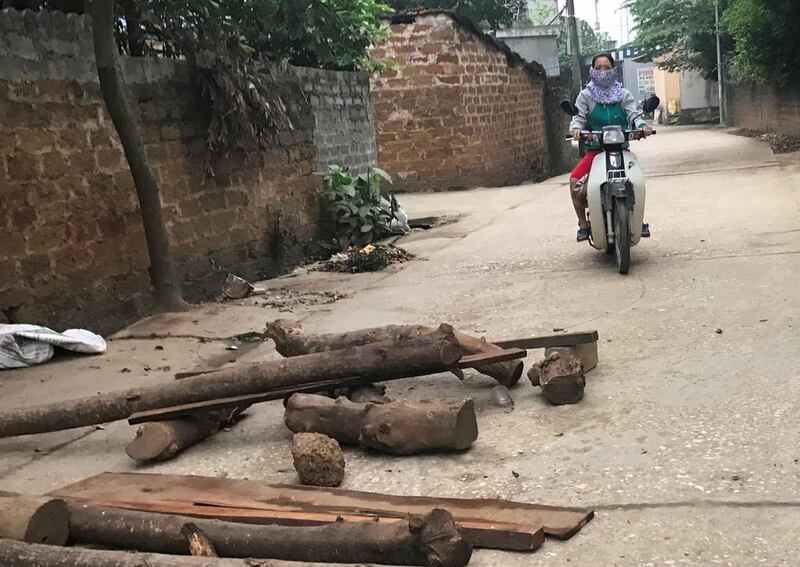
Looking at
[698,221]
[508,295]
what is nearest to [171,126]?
[508,295]

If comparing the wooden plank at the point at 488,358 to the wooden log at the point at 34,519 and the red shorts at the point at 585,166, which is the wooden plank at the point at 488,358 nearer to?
the wooden log at the point at 34,519

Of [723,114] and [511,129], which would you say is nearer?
[511,129]

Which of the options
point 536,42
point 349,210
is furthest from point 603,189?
point 536,42

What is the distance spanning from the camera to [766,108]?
2680 centimetres

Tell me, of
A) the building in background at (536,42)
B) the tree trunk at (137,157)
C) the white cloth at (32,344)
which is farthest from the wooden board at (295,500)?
the building in background at (536,42)

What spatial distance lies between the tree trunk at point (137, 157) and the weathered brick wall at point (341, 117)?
4011mm

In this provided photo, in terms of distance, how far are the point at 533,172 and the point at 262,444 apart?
17957 mm

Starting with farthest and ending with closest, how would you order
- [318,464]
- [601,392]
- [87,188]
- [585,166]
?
[585,166] → [87,188] → [601,392] → [318,464]

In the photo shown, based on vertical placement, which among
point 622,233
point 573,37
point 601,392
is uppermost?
point 573,37

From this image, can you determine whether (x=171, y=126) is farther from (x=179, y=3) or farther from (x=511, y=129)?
(x=511, y=129)

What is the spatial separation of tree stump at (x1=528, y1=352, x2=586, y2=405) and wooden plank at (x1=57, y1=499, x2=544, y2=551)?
4.60 feet

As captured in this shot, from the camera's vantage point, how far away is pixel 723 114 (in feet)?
128

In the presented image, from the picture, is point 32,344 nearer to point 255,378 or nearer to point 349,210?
point 255,378

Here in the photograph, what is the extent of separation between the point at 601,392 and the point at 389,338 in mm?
1100
